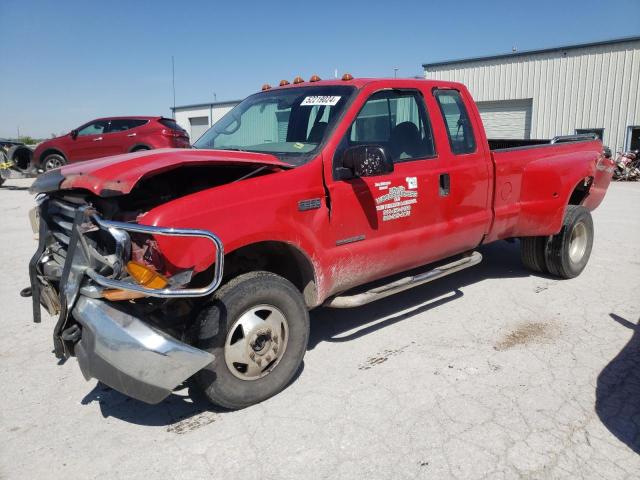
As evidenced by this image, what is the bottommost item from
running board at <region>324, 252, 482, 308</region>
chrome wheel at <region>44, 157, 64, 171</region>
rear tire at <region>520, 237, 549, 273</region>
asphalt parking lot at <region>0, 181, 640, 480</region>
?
asphalt parking lot at <region>0, 181, 640, 480</region>

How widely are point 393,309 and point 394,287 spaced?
0.91 meters

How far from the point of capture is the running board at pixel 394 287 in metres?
3.83

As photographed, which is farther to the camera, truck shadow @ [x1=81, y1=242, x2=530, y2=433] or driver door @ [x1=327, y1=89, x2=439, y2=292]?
driver door @ [x1=327, y1=89, x2=439, y2=292]

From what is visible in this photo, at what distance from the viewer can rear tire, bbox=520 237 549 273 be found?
19.1 ft

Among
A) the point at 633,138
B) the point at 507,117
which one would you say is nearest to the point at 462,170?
the point at 633,138

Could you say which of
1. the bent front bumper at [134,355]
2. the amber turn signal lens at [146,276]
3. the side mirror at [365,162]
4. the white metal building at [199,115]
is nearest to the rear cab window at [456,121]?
the side mirror at [365,162]

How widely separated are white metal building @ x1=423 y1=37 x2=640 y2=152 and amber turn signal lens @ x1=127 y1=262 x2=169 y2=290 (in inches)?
806

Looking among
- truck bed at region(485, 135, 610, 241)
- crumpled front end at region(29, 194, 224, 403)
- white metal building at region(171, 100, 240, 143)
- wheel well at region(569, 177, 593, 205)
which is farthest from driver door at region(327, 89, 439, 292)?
white metal building at region(171, 100, 240, 143)

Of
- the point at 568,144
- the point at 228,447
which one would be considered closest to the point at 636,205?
the point at 568,144

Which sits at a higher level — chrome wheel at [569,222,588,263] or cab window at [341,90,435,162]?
cab window at [341,90,435,162]

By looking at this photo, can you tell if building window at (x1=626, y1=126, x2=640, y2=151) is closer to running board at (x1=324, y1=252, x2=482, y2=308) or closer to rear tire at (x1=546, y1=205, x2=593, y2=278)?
rear tire at (x1=546, y1=205, x2=593, y2=278)

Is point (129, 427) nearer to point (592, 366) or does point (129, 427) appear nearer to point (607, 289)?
point (592, 366)

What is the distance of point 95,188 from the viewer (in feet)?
9.37

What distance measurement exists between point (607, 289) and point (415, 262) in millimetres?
2458
